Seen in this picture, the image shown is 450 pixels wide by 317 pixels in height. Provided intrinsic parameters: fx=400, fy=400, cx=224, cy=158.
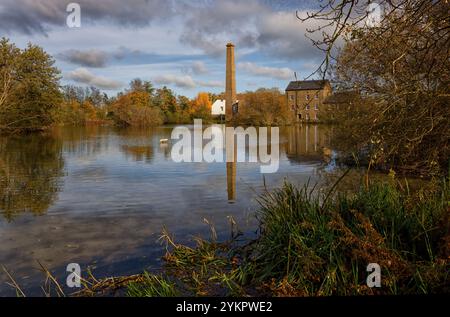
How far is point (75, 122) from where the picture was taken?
78750mm

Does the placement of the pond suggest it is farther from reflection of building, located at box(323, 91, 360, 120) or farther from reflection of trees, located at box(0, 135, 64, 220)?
reflection of building, located at box(323, 91, 360, 120)

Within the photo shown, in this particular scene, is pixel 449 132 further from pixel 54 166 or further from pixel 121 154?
pixel 121 154

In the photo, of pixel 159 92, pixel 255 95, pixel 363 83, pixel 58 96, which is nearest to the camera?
pixel 363 83

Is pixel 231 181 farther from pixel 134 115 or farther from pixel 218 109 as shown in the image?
pixel 218 109

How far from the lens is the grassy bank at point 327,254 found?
14.9 feet

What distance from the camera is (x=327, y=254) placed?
5004 millimetres

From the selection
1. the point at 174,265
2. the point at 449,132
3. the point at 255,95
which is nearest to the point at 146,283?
the point at 174,265

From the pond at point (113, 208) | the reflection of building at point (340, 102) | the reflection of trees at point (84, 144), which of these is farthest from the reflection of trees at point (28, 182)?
the reflection of building at point (340, 102)

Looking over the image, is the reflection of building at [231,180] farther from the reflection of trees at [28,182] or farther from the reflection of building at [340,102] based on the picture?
the reflection of building at [340,102]

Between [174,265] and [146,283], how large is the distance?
1.02 m

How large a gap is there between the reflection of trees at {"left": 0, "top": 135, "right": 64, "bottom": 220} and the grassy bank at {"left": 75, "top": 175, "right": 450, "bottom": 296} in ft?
18.1

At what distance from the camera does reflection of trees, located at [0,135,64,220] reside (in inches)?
415

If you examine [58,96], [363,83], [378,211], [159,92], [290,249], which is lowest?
[290,249]

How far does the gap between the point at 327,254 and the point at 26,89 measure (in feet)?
154
